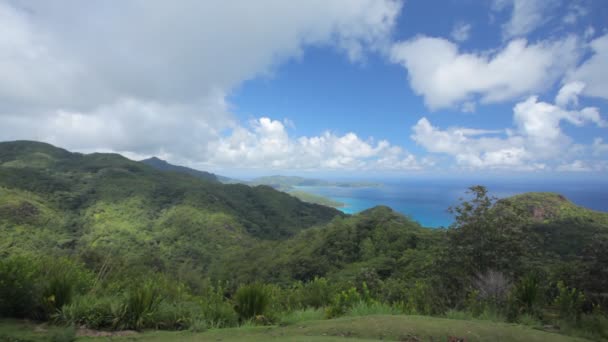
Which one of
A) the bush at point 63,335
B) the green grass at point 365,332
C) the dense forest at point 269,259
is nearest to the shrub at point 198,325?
the dense forest at point 269,259

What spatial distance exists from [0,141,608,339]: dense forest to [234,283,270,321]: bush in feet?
0.08

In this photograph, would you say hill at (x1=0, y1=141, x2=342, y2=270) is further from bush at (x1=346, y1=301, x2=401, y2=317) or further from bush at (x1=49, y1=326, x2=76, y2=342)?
bush at (x1=346, y1=301, x2=401, y2=317)

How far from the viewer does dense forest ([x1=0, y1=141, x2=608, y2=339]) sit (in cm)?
525

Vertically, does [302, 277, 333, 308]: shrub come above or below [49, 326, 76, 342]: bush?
below

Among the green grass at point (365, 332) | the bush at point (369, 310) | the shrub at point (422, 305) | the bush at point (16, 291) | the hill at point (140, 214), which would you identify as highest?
the bush at point (16, 291)

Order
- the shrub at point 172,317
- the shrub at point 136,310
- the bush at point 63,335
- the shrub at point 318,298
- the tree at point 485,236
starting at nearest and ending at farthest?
the bush at point 63,335 → the shrub at point 136,310 → the shrub at point 172,317 → the shrub at point 318,298 → the tree at point 485,236

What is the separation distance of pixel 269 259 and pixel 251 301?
42.6 metres

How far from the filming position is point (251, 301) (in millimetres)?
5840

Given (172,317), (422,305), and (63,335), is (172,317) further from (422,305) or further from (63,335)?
(422,305)

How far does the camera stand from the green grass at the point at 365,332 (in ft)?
13.6

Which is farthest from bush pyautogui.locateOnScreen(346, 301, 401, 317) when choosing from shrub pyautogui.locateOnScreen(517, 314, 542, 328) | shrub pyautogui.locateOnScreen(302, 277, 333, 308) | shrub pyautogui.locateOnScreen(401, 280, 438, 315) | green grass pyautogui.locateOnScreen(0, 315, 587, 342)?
shrub pyautogui.locateOnScreen(302, 277, 333, 308)

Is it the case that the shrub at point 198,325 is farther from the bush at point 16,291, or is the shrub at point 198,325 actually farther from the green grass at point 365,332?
the bush at point 16,291

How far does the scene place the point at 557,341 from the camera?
411 centimetres

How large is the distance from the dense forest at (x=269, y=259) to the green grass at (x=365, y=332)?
1.75 feet
